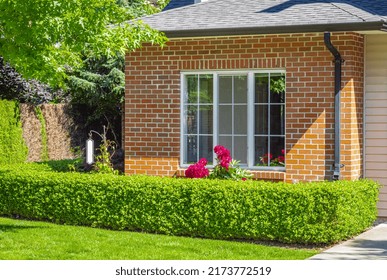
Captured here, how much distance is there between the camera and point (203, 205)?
13.2 meters

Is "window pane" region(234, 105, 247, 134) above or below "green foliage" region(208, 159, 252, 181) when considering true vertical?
above

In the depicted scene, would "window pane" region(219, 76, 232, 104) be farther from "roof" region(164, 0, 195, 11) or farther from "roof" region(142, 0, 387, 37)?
"roof" region(164, 0, 195, 11)

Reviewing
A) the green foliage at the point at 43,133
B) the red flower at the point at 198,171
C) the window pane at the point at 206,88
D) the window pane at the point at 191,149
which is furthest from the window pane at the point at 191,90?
the green foliage at the point at 43,133

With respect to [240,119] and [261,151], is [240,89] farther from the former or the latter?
[261,151]

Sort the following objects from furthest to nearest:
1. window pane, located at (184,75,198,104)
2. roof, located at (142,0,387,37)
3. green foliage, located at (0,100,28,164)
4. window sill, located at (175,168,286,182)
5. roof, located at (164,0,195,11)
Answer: green foliage, located at (0,100,28,164), roof, located at (164,0,195,11), window pane, located at (184,75,198,104), window sill, located at (175,168,286,182), roof, located at (142,0,387,37)

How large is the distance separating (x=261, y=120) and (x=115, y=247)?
413cm

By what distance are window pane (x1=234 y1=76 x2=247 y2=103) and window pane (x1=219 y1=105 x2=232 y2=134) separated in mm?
217

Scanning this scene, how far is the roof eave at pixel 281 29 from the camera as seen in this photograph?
1354 centimetres

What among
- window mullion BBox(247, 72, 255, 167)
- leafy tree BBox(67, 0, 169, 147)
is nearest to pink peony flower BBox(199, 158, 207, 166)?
window mullion BBox(247, 72, 255, 167)

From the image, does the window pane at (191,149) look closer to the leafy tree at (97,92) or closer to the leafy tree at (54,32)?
the leafy tree at (54,32)

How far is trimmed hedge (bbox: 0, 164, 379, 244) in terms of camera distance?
497 inches

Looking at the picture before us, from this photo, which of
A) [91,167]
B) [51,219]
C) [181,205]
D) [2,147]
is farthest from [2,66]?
[181,205]

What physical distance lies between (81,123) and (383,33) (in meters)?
13.0

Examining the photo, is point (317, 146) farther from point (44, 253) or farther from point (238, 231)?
point (44, 253)
